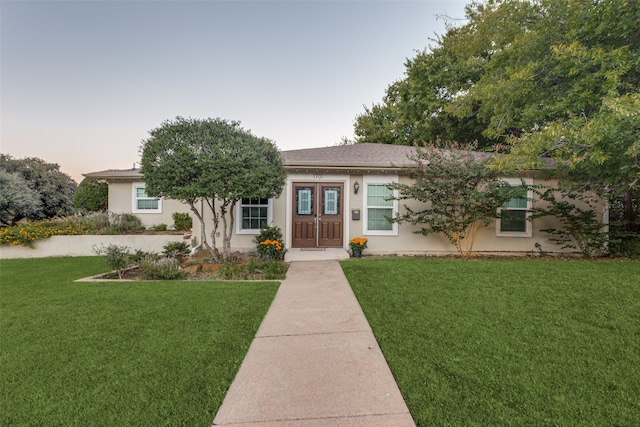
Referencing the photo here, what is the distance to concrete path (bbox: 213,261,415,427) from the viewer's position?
176 cm

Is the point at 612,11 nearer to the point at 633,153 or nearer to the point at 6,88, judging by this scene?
the point at 633,153

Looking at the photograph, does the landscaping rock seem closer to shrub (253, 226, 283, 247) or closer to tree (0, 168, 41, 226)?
shrub (253, 226, 283, 247)

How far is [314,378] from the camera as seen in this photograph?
7.18ft

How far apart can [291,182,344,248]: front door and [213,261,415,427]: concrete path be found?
4162 millimetres

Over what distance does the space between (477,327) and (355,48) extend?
38.6 feet

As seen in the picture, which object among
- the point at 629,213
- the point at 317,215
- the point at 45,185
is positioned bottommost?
the point at 317,215

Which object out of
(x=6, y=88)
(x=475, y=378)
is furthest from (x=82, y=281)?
(x=6, y=88)

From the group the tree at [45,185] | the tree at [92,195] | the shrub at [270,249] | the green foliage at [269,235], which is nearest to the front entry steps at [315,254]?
the shrub at [270,249]

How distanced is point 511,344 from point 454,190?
4835mm

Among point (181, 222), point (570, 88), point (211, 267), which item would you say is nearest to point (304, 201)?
point (211, 267)

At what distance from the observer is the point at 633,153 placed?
498 cm

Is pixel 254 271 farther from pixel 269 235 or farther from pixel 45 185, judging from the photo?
pixel 45 185

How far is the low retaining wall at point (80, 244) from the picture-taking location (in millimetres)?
7977

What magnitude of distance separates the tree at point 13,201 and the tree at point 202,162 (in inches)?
494
